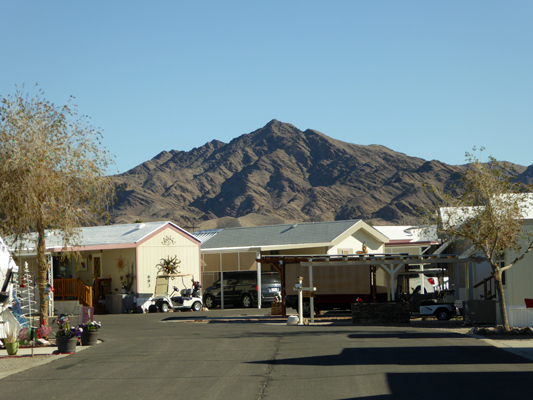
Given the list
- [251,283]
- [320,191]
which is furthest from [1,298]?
[320,191]

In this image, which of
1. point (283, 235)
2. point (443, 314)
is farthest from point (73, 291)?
point (443, 314)

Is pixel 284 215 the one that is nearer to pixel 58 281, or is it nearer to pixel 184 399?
pixel 58 281

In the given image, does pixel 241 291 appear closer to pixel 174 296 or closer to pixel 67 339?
pixel 174 296

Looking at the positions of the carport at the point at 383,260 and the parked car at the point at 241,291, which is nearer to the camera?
the carport at the point at 383,260

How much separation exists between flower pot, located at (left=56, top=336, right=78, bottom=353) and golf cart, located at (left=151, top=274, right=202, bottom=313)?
54.6 ft

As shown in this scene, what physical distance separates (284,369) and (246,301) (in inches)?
884

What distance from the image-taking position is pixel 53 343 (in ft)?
58.1

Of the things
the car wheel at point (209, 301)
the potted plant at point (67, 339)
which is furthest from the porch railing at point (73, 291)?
the potted plant at point (67, 339)

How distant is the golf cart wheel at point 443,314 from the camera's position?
987 inches

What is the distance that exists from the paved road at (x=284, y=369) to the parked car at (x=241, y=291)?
1481 cm

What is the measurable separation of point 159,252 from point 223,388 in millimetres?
23868

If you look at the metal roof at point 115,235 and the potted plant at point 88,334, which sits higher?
the metal roof at point 115,235

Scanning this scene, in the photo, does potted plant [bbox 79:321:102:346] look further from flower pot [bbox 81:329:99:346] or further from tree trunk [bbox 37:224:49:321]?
tree trunk [bbox 37:224:49:321]

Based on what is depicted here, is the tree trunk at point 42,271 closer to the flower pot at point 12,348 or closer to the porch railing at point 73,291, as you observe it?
the flower pot at point 12,348
